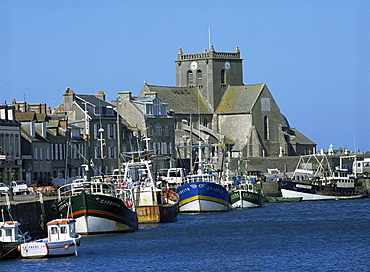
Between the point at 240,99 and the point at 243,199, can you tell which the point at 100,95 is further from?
the point at 240,99

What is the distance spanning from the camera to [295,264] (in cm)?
3953

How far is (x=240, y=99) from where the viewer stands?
127 metres

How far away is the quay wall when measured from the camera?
4328cm

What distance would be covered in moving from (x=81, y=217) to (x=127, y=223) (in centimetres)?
352

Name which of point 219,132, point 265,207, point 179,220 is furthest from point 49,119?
point 219,132

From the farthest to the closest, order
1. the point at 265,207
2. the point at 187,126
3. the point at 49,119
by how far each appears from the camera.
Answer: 1. the point at 187,126
2. the point at 49,119
3. the point at 265,207

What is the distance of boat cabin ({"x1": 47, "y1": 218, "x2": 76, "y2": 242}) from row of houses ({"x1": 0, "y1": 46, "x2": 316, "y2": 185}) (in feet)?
21.1

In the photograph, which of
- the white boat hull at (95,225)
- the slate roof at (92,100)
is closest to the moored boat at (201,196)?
the white boat hull at (95,225)

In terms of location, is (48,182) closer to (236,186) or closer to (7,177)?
(7,177)

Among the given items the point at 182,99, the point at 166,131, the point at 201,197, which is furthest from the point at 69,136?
the point at 182,99

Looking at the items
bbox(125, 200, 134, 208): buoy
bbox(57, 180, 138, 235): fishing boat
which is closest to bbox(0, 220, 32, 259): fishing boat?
bbox(57, 180, 138, 235): fishing boat

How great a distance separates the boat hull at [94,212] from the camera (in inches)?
1832

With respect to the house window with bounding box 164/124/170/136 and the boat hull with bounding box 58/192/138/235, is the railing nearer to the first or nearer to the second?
the house window with bounding box 164/124/170/136

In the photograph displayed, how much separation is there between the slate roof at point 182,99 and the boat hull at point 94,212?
231 feet
